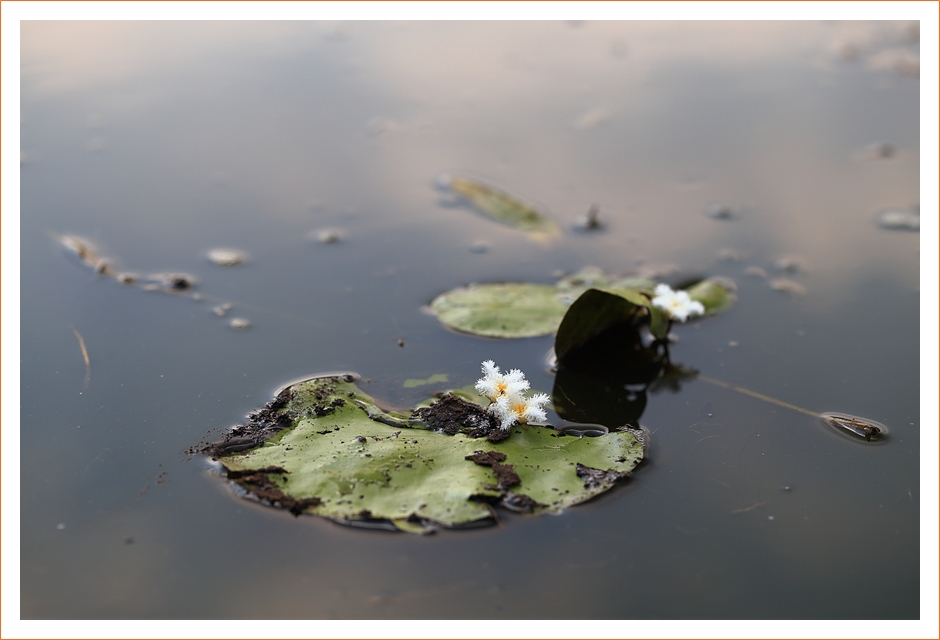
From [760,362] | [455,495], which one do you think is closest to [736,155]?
[760,362]

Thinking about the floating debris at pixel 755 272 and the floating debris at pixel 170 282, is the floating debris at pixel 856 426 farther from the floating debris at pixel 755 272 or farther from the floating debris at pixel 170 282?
the floating debris at pixel 170 282

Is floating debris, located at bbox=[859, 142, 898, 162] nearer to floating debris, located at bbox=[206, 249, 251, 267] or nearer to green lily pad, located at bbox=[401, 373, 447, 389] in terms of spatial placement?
green lily pad, located at bbox=[401, 373, 447, 389]

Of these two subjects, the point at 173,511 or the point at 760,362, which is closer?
Result: the point at 173,511

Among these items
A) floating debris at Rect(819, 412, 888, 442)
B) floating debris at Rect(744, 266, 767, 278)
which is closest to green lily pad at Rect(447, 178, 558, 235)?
floating debris at Rect(744, 266, 767, 278)

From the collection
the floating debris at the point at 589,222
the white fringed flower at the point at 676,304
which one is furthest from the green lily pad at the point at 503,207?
the white fringed flower at the point at 676,304

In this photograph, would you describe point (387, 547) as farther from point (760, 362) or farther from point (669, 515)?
point (760, 362)

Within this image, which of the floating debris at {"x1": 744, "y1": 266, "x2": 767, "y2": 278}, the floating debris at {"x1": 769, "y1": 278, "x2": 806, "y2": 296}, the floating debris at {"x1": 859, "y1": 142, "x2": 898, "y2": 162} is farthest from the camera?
the floating debris at {"x1": 859, "y1": 142, "x2": 898, "y2": 162}
